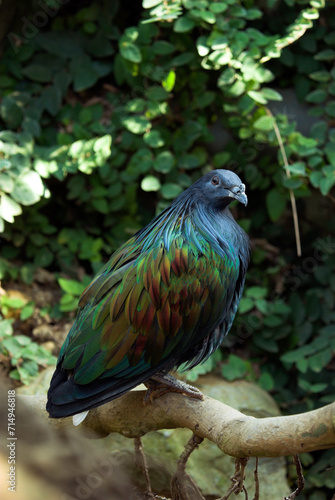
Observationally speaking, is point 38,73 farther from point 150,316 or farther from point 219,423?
point 219,423

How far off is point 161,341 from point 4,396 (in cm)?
128

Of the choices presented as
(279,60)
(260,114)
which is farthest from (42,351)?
(279,60)

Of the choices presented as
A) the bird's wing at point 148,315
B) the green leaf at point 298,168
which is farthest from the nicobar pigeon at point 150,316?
the green leaf at point 298,168

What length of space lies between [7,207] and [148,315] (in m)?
1.72

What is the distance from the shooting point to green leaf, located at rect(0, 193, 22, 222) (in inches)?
149

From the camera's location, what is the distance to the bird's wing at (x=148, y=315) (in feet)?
7.79

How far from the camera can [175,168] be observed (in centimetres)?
427

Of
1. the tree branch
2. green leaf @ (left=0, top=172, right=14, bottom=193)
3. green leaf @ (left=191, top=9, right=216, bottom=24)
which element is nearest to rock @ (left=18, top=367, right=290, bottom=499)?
the tree branch

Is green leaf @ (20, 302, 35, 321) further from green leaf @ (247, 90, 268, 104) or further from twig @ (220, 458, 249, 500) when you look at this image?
twig @ (220, 458, 249, 500)

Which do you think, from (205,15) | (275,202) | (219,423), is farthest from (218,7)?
(219,423)

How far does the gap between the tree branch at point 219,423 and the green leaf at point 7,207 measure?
1.52 m

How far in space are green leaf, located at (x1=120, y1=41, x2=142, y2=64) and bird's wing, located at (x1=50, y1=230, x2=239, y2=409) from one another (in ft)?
6.00

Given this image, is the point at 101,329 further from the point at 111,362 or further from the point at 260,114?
the point at 260,114

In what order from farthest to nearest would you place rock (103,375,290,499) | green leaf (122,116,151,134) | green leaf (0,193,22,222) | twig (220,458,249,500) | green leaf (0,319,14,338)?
green leaf (122,116,151,134) → green leaf (0,319,14,338) → green leaf (0,193,22,222) → rock (103,375,290,499) → twig (220,458,249,500)
